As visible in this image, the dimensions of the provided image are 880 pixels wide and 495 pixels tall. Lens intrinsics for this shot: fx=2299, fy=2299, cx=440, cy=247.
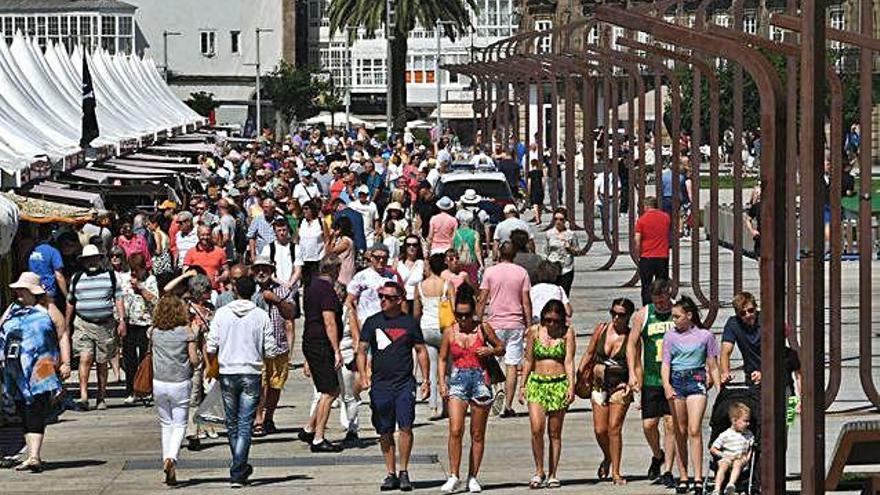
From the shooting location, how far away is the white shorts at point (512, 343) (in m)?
20.3

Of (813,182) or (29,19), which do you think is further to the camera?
(29,19)

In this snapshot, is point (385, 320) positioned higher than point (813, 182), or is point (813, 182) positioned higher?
point (813, 182)

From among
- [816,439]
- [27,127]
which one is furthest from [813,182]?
[27,127]

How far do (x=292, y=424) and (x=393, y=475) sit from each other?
12.5 feet

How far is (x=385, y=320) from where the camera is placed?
16.8m

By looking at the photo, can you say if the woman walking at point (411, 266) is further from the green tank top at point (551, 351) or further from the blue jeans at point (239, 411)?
the green tank top at point (551, 351)

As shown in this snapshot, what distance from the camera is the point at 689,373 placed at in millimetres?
16125

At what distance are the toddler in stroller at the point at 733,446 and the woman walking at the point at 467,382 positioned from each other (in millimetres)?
1975

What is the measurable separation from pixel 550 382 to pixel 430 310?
12.0 ft

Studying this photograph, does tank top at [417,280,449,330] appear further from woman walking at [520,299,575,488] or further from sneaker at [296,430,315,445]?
woman walking at [520,299,575,488]

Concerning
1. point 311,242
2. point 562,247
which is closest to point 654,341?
point 562,247

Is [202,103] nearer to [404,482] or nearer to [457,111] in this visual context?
[457,111]

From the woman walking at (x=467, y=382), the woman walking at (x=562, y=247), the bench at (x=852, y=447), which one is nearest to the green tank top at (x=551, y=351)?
the woman walking at (x=467, y=382)

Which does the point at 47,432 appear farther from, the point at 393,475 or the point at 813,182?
the point at 813,182
